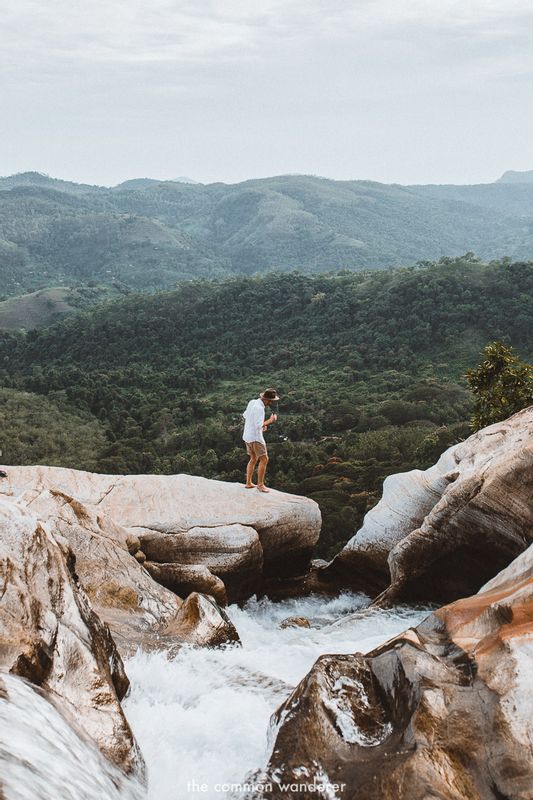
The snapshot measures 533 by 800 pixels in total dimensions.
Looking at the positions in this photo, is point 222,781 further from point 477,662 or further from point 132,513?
point 132,513

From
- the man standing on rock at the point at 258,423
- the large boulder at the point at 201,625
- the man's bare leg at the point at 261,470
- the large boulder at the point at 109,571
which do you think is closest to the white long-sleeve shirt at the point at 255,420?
the man standing on rock at the point at 258,423

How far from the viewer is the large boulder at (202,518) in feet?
40.4

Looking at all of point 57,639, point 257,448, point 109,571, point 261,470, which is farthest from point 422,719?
point 261,470

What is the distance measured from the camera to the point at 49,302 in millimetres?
119125

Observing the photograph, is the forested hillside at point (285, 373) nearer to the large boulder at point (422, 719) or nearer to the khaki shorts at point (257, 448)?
the khaki shorts at point (257, 448)

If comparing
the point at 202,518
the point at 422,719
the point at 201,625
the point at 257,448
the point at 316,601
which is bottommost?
the point at 316,601

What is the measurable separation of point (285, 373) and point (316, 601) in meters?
53.9

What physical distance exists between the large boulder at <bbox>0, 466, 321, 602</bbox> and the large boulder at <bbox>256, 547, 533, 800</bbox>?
5802mm

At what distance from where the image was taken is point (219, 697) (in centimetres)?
723

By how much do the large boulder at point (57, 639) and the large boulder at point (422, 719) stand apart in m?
1.48

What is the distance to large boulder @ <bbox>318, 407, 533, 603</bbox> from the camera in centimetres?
971

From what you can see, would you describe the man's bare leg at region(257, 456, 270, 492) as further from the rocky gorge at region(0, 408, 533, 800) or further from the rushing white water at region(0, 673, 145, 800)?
the rushing white water at region(0, 673, 145, 800)

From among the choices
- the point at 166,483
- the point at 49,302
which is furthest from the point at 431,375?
the point at 49,302

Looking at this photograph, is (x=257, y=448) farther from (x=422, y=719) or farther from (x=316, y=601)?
(x=422, y=719)
